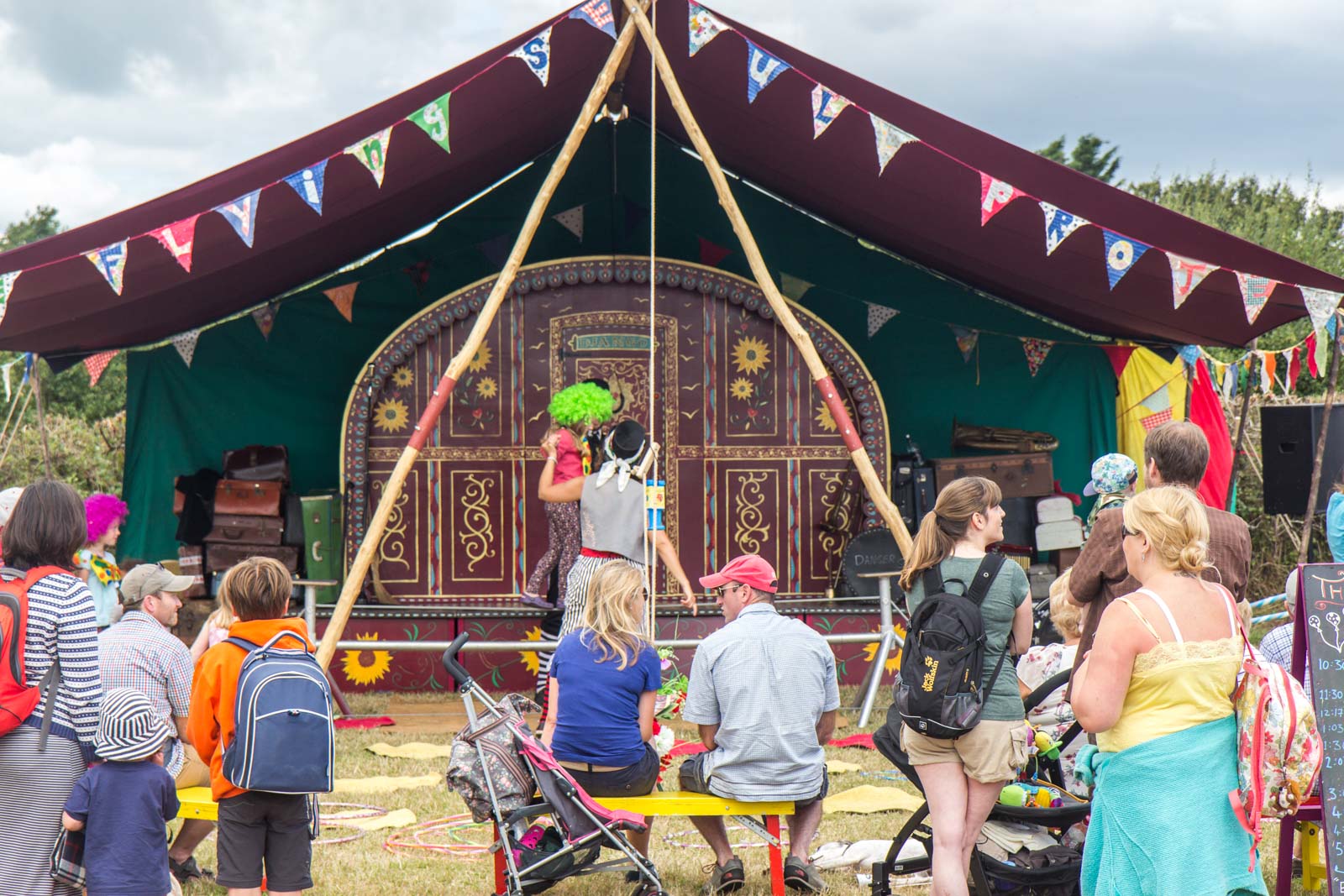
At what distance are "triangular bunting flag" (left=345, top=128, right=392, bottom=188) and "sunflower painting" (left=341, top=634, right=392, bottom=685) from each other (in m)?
3.53

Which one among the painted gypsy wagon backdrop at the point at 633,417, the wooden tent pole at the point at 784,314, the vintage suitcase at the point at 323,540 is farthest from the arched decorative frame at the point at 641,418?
the wooden tent pole at the point at 784,314

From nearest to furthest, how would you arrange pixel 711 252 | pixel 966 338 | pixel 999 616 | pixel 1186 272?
pixel 999 616 → pixel 1186 272 → pixel 966 338 → pixel 711 252

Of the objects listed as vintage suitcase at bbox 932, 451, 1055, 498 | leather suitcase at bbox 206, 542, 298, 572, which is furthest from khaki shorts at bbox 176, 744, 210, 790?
vintage suitcase at bbox 932, 451, 1055, 498

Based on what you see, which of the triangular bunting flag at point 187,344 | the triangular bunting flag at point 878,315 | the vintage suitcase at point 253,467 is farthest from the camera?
the triangular bunting flag at point 878,315

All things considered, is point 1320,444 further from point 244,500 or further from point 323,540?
point 244,500

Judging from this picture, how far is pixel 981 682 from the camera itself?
3.56m

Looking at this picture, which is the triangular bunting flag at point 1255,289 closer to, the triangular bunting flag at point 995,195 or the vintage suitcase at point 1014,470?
the triangular bunting flag at point 995,195

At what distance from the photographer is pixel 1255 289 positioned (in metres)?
6.23

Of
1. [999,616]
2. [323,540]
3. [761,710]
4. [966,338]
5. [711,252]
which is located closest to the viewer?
[999,616]

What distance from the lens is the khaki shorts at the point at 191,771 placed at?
14.1ft

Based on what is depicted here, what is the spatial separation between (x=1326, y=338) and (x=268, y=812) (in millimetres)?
5898

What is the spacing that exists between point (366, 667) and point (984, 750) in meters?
5.54

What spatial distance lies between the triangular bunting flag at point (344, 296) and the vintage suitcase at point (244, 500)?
152 cm

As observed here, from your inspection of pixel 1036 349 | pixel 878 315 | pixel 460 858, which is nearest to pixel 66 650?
pixel 460 858
